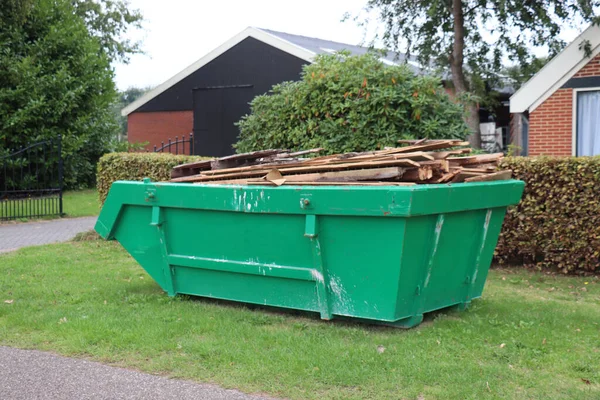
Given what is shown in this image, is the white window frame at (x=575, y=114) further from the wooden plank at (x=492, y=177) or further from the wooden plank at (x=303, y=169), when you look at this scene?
the wooden plank at (x=303, y=169)

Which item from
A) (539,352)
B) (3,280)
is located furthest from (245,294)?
(3,280)

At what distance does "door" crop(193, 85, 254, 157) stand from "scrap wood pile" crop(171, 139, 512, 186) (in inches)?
690

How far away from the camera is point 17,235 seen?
12.2 m

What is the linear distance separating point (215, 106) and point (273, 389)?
2115cm

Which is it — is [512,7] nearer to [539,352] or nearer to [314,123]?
[314,123]

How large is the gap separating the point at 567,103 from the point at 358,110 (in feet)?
20.3

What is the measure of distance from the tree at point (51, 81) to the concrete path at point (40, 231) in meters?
4.74

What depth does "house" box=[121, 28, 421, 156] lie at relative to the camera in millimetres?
22828

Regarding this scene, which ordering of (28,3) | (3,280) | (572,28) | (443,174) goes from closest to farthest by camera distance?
(443,174), (3,280), (28,3), (572,28)

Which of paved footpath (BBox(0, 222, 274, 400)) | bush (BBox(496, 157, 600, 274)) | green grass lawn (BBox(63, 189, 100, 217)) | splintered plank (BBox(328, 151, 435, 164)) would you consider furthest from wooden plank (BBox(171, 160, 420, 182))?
green grass lawn (BBox(63, 189, 100, 217))

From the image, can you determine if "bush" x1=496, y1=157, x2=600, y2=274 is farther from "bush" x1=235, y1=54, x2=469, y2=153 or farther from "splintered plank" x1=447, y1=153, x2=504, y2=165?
"splintered plank" x1=447, y1=153, x2=504, y2=165

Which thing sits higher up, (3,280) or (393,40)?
(393,40)

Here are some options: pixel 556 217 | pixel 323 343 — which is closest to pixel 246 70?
pixel 556 217

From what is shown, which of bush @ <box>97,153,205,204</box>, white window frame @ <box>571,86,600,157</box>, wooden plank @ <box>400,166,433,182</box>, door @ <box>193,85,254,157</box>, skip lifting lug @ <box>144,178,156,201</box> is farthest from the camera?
door @ <box>193,85,254,157</box>
